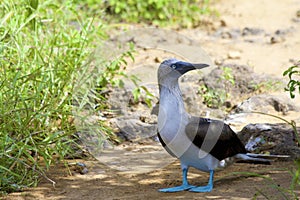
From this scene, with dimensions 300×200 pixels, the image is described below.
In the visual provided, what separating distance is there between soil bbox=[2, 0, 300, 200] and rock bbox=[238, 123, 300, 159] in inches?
5.6

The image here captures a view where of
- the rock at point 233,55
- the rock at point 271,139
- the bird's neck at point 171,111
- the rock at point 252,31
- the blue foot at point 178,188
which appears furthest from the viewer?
the rock at point 252,31

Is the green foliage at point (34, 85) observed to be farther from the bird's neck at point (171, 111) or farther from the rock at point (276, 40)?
the rock at point (276, 40)

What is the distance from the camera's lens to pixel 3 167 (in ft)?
16.0

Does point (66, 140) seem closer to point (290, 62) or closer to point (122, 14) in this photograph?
point (290, 62)

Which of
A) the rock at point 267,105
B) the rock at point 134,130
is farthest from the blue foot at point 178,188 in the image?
the rock at point 267,105

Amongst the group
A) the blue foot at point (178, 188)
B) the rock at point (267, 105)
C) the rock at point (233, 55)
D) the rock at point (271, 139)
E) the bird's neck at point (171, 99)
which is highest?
the rock at point (233, 55)

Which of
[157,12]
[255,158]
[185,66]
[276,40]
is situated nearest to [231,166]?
[255,158]

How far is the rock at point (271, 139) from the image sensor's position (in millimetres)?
5617

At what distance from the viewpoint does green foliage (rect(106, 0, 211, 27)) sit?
10297 mm

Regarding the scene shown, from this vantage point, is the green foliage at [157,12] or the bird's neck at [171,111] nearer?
the bird's neck at [171,111]

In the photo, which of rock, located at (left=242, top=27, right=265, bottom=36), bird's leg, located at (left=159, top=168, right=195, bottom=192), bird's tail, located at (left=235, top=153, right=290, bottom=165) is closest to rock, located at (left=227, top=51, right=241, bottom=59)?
rock, located at (left=242, top=27, right=265, bottom=36)

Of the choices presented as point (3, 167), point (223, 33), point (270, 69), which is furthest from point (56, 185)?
point (223, 33)

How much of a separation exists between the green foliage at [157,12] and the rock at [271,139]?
4.60 metres

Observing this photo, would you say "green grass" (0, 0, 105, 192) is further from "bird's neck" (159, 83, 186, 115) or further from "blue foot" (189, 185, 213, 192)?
"blue foot" (189, 185, 213, 192)
